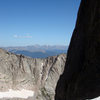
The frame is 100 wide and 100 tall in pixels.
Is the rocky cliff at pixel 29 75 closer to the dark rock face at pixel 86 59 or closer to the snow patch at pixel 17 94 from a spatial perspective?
the snow patch at pixel 17 94

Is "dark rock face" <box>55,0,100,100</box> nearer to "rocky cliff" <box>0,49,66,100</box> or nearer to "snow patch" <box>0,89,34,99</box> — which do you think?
"rocky cliff" <box>0,49,66,100</box>

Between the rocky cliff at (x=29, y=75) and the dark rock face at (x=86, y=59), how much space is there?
4016 cm

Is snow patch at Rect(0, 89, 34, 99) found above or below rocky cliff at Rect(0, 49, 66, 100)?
below

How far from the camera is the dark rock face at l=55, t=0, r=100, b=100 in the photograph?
780cm

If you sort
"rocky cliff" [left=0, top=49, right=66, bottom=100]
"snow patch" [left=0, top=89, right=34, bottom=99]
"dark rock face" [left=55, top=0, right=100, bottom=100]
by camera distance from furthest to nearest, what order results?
1. "rocky cliff" [left=0, top=49, right=66, bottom=100]
2. "snow patch" [left=0, top=89, right=34, bottom=99]
3. "dark rock face" [left=55, top=0, right=100, bottom=100]

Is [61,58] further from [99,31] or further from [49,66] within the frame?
[99,31]

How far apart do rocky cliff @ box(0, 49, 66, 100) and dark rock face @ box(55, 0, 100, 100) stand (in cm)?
4016

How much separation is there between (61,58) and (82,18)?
146 ft

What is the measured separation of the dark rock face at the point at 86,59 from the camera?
7795 millimetres

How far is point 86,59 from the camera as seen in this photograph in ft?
30.8

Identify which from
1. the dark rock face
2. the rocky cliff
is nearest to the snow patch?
the rocky cliff

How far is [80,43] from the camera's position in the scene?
10883 mm

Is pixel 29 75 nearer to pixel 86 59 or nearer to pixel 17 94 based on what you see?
pixel 17 94

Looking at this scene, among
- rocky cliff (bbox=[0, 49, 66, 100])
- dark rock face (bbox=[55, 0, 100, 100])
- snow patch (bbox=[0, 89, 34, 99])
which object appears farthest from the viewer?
rocky cliff (bbox=[0, 49, 66, 100])
